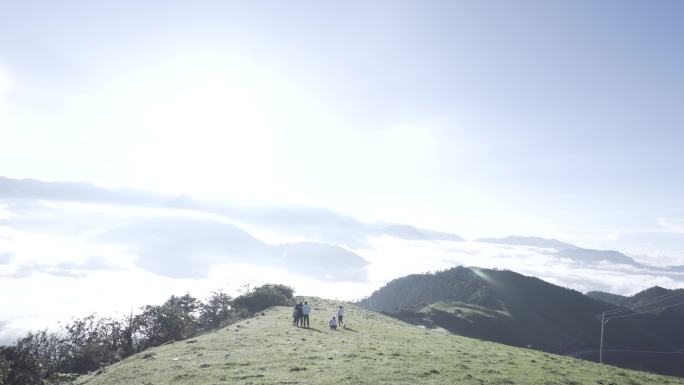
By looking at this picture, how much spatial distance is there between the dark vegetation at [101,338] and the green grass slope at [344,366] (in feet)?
52.2

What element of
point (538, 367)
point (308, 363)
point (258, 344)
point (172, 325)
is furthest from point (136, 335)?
point (538, 367)

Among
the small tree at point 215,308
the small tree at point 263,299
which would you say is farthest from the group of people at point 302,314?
the small tree at point 215,308

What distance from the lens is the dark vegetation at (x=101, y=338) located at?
38750 mm

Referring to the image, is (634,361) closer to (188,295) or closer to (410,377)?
(188,295)

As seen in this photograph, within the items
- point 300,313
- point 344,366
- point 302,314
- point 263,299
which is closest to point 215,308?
point 263,299

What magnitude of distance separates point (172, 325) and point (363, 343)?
44.4 metres

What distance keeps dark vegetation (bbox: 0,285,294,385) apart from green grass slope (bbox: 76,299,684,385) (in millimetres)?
15897

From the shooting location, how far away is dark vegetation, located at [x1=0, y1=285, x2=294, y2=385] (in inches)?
1526

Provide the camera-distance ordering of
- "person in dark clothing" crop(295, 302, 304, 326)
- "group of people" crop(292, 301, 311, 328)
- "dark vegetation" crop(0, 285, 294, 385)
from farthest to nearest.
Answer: "person in dark clothing" crop(295, 302, 304, 326), "group of people" crop(292, 301, 311, 328), "dark vegetation" crop(0, 285, 294, 385)

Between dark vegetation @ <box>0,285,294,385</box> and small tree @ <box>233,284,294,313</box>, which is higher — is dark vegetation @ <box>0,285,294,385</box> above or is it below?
below

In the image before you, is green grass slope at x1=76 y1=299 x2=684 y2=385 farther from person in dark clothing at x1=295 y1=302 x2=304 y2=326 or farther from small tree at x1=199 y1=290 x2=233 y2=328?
small tree at x1=199 y1=290 x2=233 y2=328

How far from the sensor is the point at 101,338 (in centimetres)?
6375

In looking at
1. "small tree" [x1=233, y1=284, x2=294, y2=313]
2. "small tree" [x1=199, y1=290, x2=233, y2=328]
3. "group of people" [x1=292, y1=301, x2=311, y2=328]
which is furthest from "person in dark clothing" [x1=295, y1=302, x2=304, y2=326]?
"small tree" [x1=199, y1=290, x2=233, y2=328]

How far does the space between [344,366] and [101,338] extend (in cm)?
5843
